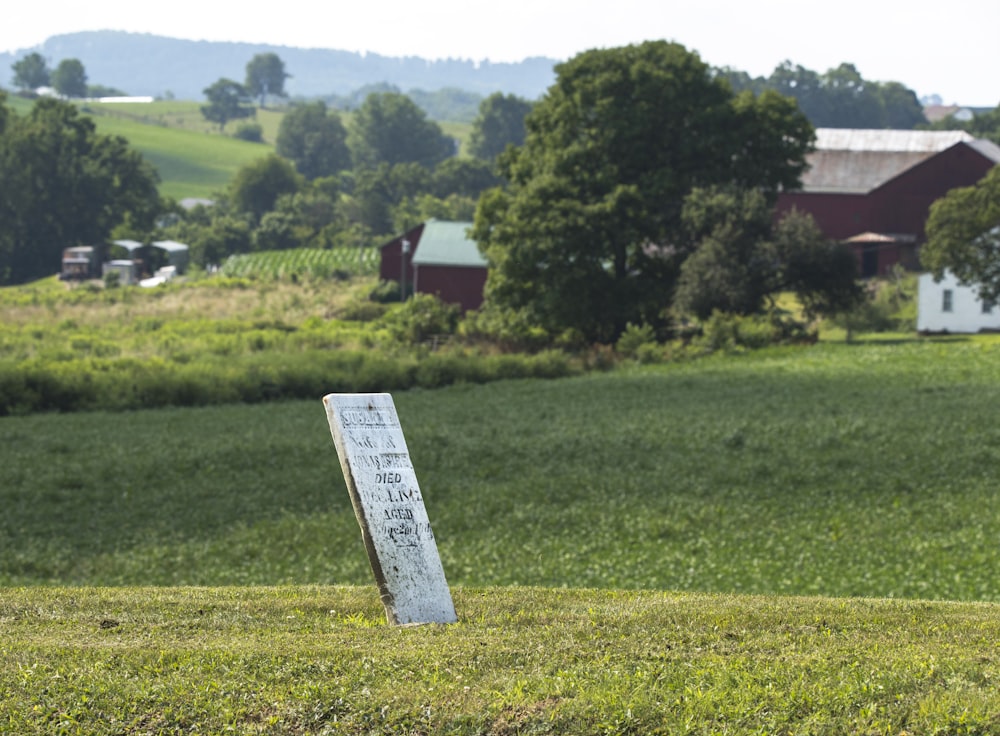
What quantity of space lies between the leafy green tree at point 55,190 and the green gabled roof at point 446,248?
6683 cm

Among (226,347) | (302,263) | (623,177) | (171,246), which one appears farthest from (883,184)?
(171,246)

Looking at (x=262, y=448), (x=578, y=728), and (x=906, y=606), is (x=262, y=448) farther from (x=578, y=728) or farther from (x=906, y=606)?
(x=578, y=728)

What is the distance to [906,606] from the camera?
11266mm

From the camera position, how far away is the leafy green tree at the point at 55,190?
444 feet

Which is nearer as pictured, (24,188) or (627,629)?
(627,629)

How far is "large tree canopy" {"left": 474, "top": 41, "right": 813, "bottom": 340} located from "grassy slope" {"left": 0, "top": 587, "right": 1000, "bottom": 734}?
46796 mm

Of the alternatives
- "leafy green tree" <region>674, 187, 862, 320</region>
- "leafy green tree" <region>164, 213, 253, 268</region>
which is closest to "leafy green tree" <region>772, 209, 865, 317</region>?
"leafy green tree" <region>674, 187, 862, 320</region>

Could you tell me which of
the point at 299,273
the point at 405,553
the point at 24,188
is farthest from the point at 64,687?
the point at 24,188

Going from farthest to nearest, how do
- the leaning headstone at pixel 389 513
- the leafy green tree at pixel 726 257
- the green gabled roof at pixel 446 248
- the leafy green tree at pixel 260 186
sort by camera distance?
the leafy green tree at pixel 260 186, the green gabled roof at pixel 446 248, the leafy green tree at pixel 726 257, the leaning headstone at pixel 389 513

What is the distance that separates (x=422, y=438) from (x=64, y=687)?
2588 cm

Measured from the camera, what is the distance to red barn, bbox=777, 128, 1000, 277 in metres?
92.6

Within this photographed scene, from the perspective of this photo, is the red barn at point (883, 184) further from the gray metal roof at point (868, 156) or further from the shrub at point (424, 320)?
the shrub at point (424, 320)

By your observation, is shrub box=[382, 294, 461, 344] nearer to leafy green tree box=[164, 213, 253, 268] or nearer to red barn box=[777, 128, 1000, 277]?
red barn box=[777, 128, 1000, 277]

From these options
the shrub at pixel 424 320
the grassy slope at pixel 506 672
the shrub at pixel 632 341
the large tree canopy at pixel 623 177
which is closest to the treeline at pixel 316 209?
the shrub at pixel 424 320
